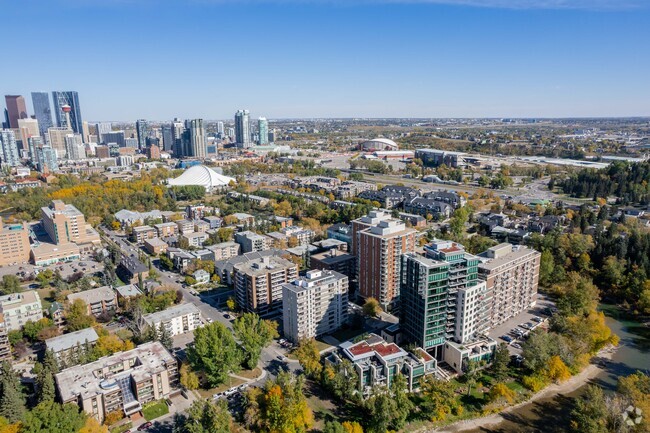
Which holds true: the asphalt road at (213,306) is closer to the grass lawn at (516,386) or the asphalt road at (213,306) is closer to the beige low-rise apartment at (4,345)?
the beige low-rise apartment at (4,345)

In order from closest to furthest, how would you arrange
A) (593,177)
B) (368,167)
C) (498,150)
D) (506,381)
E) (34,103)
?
(506,381)
(593,177)
(368,167)
(498,150)
(34,103)

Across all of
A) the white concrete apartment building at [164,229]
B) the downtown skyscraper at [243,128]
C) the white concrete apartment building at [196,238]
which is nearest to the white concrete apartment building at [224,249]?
the white concrete apartment building at [196,238]

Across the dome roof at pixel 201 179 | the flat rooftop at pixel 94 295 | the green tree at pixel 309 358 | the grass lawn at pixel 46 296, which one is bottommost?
the grass lawn at pixel 46 296

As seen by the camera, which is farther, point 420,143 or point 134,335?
point 420,143

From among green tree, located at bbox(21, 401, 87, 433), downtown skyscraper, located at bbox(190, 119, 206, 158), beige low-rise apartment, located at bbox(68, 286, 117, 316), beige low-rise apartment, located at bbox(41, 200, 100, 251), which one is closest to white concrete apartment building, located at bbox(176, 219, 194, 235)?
beige low-rise apartment, located at bbox(41, 200, 100, 251)

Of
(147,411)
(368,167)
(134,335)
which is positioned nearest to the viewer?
(147,411)

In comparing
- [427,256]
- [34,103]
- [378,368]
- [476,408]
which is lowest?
[476,408]

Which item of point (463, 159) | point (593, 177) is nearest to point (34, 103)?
point (463, 159)

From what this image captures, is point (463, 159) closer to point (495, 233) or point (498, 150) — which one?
point (498, 150)
